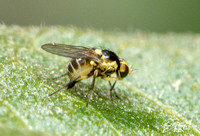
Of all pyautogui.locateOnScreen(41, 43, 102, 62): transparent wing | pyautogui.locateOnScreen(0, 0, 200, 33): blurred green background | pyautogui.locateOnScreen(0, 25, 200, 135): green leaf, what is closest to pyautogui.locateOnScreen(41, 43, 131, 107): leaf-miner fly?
pyautogui.locateOnScreen(41, 43, 102, 62): transparent wing

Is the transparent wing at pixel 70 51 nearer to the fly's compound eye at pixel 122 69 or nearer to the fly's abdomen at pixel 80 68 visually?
the fly's abdomen at pixel 80 68

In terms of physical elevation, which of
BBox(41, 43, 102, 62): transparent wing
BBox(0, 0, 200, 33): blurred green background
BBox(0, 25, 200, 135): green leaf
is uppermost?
BBox(0, 0, 200, 33): blurred green background

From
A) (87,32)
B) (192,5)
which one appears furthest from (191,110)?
(192,5)

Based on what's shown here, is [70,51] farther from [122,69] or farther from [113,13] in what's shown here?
[113,13]

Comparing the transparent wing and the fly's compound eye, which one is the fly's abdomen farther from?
the fly's compound eye

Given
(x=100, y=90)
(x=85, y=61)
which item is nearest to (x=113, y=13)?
(x=100, y=90)

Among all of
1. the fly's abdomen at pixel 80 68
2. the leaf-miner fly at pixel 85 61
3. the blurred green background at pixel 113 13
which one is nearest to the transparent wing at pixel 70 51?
the leaf-miner fly at pixel 85 61

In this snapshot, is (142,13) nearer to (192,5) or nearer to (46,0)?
(192,5)
